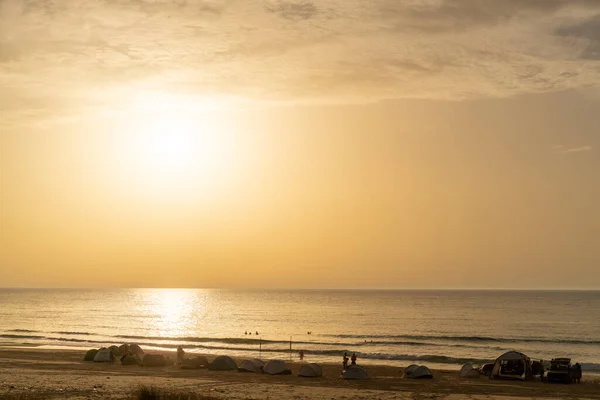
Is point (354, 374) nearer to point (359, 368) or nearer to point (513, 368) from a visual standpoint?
point (359, 368)

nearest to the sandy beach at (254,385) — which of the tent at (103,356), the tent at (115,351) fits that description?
the tent at (103,356)

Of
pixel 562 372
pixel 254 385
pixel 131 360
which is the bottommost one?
pixel 254 385

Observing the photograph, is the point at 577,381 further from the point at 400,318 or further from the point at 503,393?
the point at 400,318

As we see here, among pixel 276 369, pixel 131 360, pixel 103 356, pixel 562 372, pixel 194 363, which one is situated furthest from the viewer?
pixel 103 356

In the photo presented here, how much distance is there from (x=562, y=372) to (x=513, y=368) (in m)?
2.63

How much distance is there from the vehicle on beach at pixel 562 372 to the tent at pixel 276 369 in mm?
15009

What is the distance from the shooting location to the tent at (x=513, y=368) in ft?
123

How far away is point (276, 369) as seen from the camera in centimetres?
3894

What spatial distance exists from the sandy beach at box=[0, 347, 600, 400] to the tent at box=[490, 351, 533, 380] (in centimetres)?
77

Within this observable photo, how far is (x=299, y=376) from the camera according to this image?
38.1m

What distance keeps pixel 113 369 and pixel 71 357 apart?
1043 centimetres

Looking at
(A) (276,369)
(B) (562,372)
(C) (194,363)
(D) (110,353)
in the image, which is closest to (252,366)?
(A) (276,369)

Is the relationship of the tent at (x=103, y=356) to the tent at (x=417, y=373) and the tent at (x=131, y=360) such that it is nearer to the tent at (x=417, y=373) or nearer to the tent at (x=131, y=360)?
the tent at (x=131, y=360)

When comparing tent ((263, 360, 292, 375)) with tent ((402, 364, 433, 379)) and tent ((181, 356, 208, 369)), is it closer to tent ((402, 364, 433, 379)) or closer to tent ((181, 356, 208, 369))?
tent ((181, 356, 208, 369))
